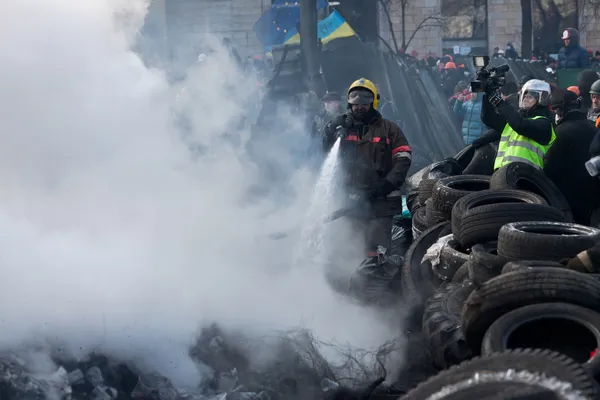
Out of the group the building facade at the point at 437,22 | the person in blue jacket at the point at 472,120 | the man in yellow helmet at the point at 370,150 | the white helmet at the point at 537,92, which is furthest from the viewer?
the building facade at the point at 437,22

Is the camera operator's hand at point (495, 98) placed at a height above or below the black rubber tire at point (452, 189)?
above

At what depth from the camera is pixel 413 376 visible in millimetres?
6316

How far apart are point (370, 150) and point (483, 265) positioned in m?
2.60

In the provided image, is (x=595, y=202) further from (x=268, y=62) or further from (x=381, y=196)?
(x=268, y=62)

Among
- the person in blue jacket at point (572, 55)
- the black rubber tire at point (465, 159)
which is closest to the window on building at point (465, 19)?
the person in blue jacket at point (572, 55)

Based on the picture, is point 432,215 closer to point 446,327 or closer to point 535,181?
point 535,181

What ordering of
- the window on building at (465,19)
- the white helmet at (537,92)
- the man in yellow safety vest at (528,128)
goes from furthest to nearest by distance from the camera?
the window on building at (465,19) < the white helmet at (537,92) < the man in yellow safety vest at (528,128)

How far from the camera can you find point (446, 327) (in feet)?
20.2

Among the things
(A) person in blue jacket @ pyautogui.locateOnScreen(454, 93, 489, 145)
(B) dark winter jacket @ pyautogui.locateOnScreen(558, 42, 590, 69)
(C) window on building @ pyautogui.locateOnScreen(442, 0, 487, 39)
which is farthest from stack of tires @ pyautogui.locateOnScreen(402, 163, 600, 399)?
(C) window on building @ pyautogui.locateOnScreen(442, 0, 487, 39)

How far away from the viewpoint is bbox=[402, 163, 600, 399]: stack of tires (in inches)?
159

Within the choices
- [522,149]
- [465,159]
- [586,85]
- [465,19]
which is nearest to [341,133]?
[522,149]

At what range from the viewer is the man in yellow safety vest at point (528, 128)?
26.5 feet

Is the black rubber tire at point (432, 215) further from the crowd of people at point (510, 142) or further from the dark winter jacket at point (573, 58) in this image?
the dark winter jacket at point (573, 58)

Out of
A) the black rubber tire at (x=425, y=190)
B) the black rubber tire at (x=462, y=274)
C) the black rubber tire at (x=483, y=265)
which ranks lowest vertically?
the black rubber tire at (x=462, y=274)
